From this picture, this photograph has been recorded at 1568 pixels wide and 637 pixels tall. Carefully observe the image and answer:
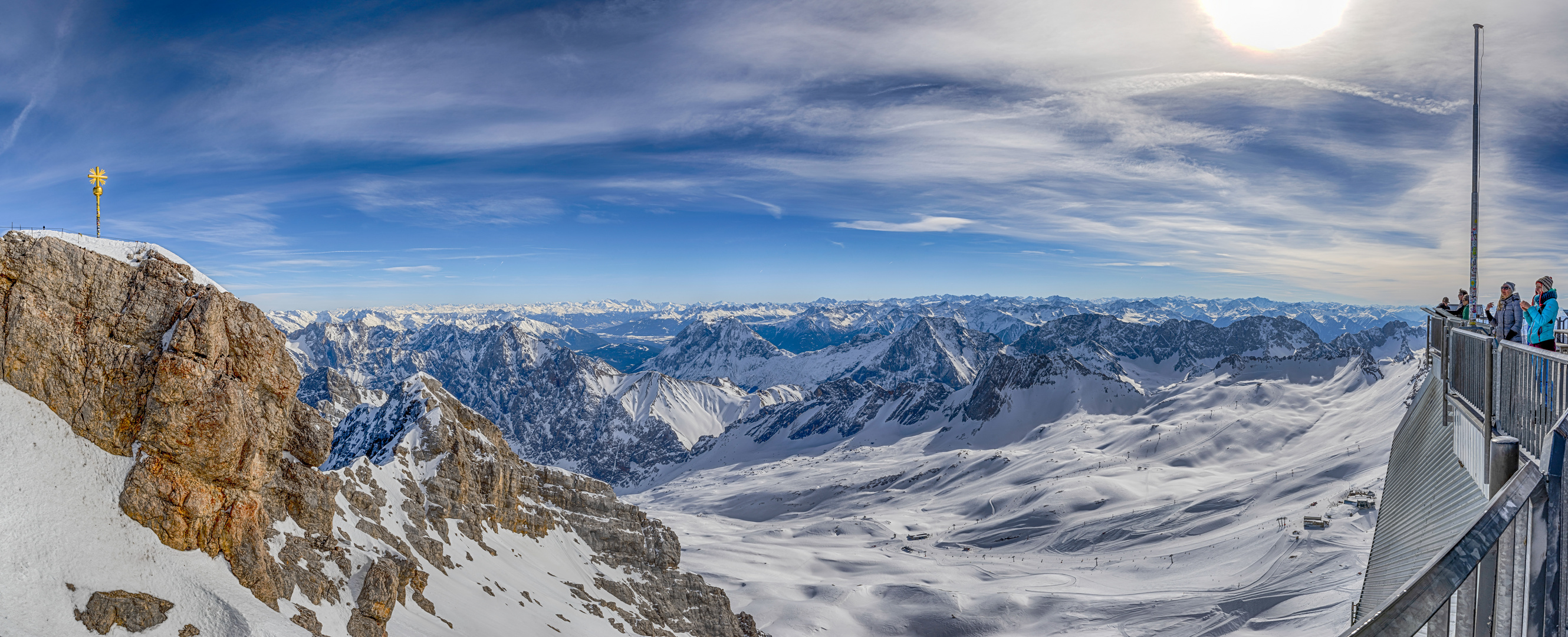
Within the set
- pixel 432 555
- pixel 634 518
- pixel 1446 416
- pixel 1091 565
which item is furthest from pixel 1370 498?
pixel 432 555

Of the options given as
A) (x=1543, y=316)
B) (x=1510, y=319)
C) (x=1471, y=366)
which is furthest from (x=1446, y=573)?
(x=1510, y=319)

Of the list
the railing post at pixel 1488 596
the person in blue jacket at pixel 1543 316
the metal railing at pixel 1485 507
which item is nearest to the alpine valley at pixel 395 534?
the metal railing at pixel 1485 507

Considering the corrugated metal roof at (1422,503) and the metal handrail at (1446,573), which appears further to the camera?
the corrugated metal roof at (1422,503)

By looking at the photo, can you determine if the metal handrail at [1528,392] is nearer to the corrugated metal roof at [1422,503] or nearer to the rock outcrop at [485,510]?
the corrugated metal roof at [1422,503]

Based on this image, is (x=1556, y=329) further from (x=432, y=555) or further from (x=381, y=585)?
(x=432, y=555)

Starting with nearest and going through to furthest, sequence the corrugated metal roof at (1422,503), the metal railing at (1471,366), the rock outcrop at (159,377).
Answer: the metal railing at (1471,366), the corrugated metal roof at (1422,503), the rock outcrop at (159,377)

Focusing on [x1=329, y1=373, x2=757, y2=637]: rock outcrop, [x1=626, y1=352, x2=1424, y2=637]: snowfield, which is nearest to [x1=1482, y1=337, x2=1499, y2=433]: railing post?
[x1=329, y1=373, x2=757, y2=637]: rock outcrop
